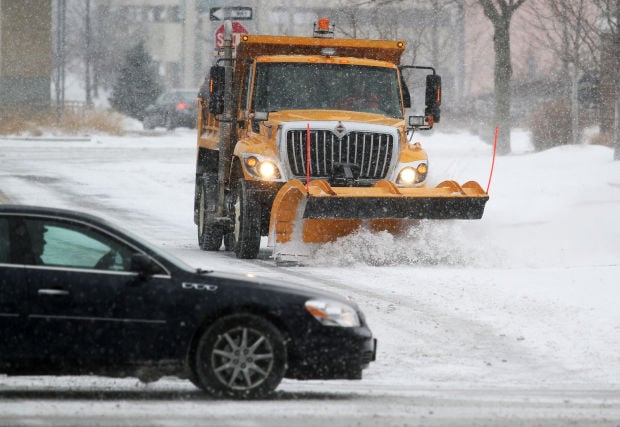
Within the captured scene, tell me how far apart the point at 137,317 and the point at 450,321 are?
4.48 meters

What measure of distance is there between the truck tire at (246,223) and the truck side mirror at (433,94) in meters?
2.52

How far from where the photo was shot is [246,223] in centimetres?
1658

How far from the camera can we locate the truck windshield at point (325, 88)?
56.0ft

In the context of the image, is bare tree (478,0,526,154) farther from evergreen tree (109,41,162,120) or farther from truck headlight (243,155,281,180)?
evergreen tree (109,41,162,120)

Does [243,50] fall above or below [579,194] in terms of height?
above

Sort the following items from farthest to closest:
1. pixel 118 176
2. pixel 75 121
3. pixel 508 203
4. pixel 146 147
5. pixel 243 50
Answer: pixel 75 121 < pixel 146 147 < pixel 118 176 < pixel 508 203 < pixel 243 50

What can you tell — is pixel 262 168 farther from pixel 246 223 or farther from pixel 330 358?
pixel 330 358

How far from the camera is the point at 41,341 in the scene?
27.5 feet

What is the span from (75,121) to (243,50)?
115 ft

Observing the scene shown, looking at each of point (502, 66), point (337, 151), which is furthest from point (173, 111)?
point (337, 151)

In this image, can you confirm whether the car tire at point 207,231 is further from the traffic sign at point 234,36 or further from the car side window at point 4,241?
the car side window at point 4,241

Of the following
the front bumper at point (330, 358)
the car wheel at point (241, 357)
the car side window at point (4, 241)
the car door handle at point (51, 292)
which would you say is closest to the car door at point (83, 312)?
the car door handle at point (51, 292)

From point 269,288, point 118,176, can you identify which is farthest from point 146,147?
point 269,288

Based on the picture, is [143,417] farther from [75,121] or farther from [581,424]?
[75,121]
